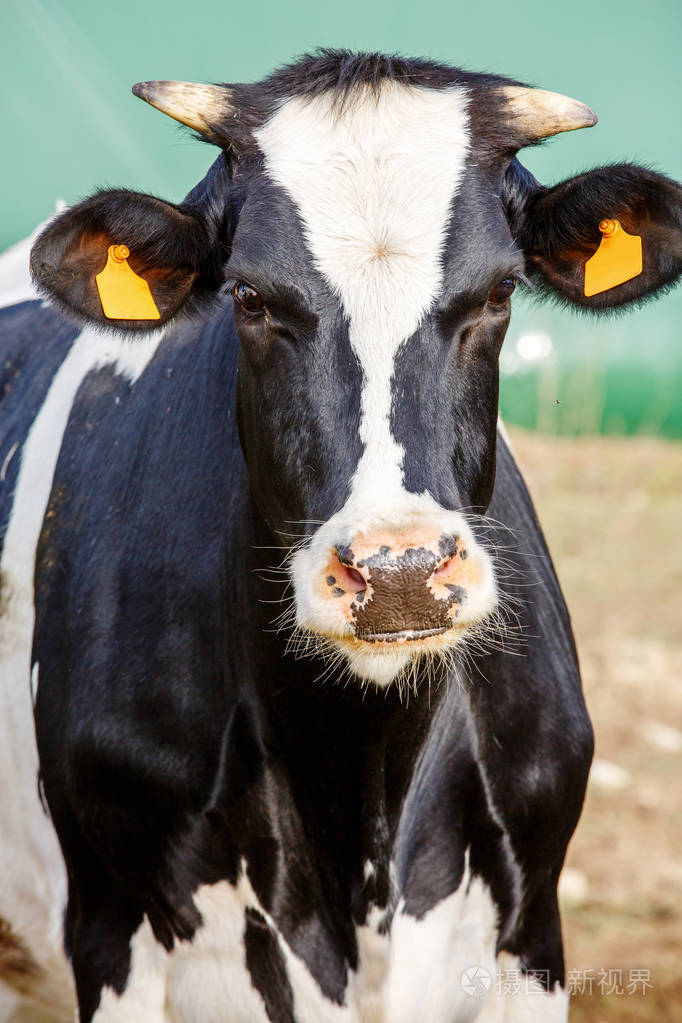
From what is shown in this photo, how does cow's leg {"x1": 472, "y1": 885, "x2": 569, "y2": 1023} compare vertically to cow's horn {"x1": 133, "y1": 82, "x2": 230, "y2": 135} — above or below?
below

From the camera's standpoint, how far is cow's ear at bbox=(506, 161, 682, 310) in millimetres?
2580

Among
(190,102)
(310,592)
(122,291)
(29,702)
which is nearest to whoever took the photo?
(310,592)

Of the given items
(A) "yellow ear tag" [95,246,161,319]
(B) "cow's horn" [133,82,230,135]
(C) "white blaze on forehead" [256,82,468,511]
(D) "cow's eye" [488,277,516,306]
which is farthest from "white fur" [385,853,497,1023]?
(B) "cow's horn" [133,82,230,135]

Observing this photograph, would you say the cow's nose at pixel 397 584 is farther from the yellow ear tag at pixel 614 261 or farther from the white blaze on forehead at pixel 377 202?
the yellow ear tag at pixel 614 261

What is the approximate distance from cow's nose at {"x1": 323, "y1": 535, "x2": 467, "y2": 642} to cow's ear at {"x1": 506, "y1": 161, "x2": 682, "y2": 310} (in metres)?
0.92

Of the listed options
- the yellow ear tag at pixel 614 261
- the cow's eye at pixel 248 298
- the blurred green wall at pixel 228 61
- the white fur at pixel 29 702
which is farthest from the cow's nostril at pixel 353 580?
the blurred green wall at pixel 228 61

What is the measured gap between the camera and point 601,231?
264 centimetres

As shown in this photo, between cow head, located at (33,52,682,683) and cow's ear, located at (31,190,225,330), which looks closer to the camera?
cow head, located at (33,52,682,683)

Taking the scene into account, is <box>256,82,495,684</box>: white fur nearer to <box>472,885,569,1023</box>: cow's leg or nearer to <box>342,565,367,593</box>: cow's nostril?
<box>342,565,367,593</box>: cow's nostril

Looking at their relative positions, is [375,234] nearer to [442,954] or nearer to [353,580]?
[353,580]

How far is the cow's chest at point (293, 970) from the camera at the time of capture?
8.70 feet

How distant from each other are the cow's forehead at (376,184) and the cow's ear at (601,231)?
0.21 meters

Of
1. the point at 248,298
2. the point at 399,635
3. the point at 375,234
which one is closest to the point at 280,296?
the point at 248,298

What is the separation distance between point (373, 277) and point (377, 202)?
0.18 m
